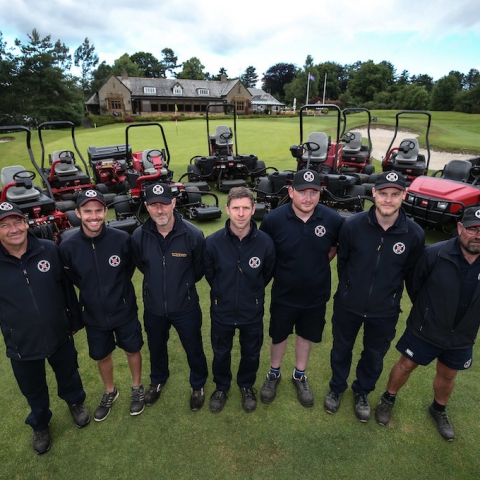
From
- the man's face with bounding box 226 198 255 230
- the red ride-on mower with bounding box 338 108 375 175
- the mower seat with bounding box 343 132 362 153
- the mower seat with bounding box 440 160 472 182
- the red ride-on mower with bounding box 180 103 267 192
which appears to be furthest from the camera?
the mower seat with bounding box 343 132 362 153

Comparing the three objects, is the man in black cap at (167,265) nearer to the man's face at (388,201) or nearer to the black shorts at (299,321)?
the black shorts at (299,321)

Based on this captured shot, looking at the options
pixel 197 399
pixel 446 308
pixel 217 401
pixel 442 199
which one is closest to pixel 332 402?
pixel 217 401

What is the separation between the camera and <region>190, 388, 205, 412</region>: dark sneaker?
302 centimetres

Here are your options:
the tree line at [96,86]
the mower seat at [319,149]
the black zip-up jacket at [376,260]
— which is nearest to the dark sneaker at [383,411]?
the black zip-up jacket at [376,260]

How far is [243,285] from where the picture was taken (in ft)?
8.75

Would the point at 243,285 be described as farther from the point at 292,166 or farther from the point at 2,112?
the point at 2,112

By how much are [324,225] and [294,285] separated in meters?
0.54

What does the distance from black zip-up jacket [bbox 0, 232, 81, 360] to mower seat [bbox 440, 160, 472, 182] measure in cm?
715

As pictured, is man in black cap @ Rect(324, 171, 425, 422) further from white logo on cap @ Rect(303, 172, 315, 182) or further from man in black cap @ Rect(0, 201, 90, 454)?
man in black cap @ Rect(0, 201, 90, 454)

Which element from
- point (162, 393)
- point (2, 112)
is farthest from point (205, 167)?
point (2, 112)

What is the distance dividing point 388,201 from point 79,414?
3.01 m

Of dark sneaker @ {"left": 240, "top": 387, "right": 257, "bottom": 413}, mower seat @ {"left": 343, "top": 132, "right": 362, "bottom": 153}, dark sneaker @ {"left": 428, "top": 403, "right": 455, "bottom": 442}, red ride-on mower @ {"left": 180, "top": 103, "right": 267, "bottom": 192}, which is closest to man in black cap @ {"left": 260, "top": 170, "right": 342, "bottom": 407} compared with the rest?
dark sneaker @ {"left": 240, "top": 387, "right": 257, "bottom": 413}

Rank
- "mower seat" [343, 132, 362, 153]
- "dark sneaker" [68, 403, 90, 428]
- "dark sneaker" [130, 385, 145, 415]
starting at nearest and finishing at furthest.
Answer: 1. "dark sneaker" [68, 403, 90, 428]
2. "dark sneaker" [130, 385, 145, 415]
3. "mower seat" [343, 132, 362, 153]

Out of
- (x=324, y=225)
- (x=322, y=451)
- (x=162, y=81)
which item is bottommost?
(x=322, y=451)
